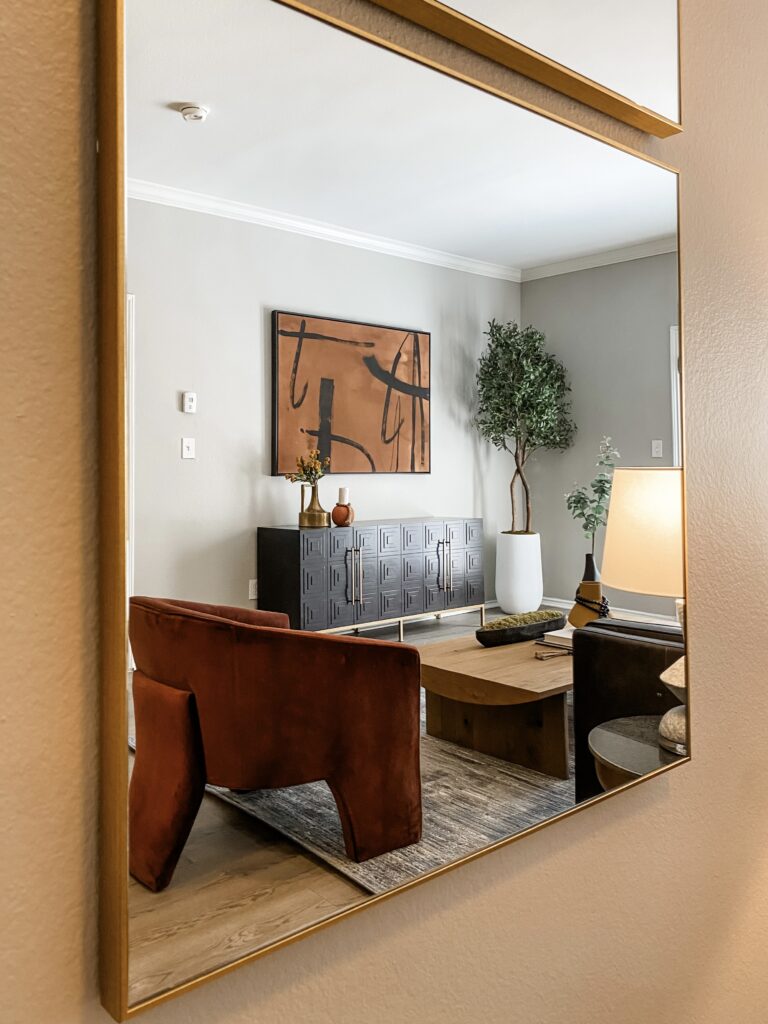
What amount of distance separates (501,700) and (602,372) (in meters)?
0.52

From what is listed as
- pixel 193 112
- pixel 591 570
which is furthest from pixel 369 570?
pixel 193 112

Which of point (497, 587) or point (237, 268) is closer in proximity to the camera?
point (237, 268)

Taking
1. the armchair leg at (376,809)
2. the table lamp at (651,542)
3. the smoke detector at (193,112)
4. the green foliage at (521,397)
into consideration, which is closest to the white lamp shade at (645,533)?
the table lamp at (651,542)

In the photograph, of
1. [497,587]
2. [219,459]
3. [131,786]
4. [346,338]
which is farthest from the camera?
[497,587]

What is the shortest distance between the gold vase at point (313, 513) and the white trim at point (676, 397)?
0.68 m

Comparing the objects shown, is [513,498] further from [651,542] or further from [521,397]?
[651,542]

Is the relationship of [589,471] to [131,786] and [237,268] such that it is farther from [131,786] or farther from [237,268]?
[131,786]

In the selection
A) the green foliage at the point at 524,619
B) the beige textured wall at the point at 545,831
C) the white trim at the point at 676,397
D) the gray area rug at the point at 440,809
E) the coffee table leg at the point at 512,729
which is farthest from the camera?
the white trim at the point at 676,397

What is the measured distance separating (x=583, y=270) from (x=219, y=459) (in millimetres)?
671

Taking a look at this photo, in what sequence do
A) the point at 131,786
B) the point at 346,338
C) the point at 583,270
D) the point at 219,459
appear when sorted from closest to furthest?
the point at 131,786 < the point at 219,459 < the point at 346,338 < the point at 583,270

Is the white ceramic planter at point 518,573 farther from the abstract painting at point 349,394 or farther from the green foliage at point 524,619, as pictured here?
the abstract painting at point 349,394

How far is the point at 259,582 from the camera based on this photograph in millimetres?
840

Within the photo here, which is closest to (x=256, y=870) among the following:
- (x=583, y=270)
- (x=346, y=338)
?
(x=346, y=338)

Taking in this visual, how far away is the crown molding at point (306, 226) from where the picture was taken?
0.76m
